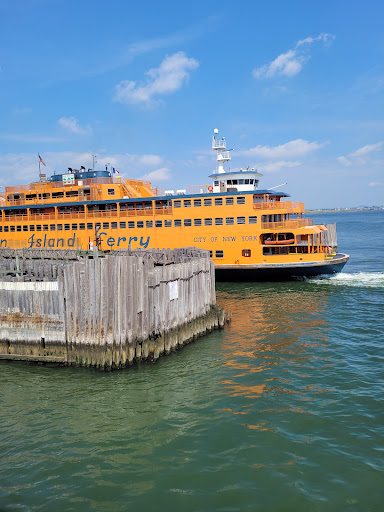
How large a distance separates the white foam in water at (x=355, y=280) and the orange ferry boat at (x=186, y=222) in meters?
0.88

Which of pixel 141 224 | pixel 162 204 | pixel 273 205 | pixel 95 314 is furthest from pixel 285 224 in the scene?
pixel 95 314

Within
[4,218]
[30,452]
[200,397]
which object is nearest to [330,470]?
[200,397]

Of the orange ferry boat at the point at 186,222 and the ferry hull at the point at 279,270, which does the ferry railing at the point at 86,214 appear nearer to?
the orange ferry boat at the point at 186,222

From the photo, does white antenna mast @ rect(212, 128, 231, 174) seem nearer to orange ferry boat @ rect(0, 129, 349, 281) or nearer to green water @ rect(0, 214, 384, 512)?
orange ferry boat @ rect(0, 129, 349, 281)

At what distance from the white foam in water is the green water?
508 inches

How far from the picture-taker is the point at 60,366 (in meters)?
12.8

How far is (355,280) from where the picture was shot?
29.3 m

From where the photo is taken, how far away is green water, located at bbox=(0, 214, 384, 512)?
23.6 ft

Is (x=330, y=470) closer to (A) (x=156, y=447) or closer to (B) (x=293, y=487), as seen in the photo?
Result: (B) (x=293, y=487)

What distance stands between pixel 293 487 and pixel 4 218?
39760mm

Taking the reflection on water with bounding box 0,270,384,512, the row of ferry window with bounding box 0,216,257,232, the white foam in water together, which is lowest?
the reflection on water with bounding box 0,270,384,512

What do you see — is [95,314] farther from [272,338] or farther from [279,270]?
[279,270]

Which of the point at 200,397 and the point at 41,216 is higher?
the point at 41,216

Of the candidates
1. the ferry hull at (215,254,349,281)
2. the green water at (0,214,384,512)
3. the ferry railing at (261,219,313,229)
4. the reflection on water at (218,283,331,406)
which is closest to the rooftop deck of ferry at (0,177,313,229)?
the ferry railing at (261,219,313,229)
